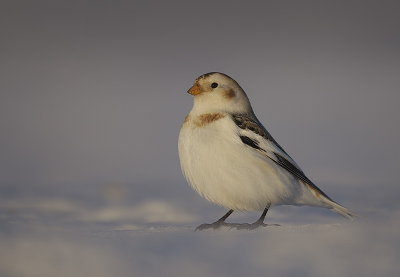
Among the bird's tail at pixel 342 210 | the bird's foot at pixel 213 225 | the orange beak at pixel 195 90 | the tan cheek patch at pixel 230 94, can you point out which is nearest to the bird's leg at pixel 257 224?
the bird's foot at pixel 213 225

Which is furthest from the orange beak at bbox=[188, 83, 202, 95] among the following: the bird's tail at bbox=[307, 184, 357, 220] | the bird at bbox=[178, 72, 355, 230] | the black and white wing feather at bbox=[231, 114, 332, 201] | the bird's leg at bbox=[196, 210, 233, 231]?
the bird's tail at bbox=[307, 184, 357, 220]

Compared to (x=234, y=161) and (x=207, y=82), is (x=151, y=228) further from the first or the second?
(x=207, y=82)

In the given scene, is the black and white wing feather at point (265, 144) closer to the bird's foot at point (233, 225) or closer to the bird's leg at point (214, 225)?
the bird's foot at point (233, 225)

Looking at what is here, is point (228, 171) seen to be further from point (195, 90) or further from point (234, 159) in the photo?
point (195, 90)

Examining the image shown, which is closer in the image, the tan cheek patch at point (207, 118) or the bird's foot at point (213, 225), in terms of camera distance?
the tan cheek patch at point (207, 118)

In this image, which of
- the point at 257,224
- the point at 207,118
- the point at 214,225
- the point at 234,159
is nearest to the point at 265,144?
the point at 234,159

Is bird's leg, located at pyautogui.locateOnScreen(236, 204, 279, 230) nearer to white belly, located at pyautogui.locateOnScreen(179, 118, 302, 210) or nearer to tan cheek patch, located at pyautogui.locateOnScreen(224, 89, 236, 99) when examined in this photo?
white belly, located at pyautogui.locateOnScreen(179, 118, 302, 210)

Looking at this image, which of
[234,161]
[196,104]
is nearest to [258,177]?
[234,161]
